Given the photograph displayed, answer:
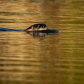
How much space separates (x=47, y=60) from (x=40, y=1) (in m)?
19.9

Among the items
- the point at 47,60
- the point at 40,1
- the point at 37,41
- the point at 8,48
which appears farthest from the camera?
the point at 40,1

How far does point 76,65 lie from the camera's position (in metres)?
8.84

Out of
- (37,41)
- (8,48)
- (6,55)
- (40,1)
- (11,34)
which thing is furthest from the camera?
(40,1)

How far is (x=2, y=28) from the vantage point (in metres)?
15.0

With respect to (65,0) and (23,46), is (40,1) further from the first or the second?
(23,46)

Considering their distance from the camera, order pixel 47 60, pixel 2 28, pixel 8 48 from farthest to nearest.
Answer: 1. pixel 2 28
2. pixel 8 48
3. pixel 47 60

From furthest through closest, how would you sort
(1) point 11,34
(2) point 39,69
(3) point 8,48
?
1. (1) point 11,34
2. (3) point 8,48
3. (2) point 39,69

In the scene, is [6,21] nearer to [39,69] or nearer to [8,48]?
[8,48]

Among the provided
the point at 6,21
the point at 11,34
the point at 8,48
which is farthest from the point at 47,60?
the point at 6,21

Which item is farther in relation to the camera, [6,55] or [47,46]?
[47,46]

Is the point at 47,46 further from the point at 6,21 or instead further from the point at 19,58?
the point at 6,21

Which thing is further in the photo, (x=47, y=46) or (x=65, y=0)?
(x=65, y=0)

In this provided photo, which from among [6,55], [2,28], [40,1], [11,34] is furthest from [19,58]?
[40,1]

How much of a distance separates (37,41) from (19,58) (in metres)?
2.55
